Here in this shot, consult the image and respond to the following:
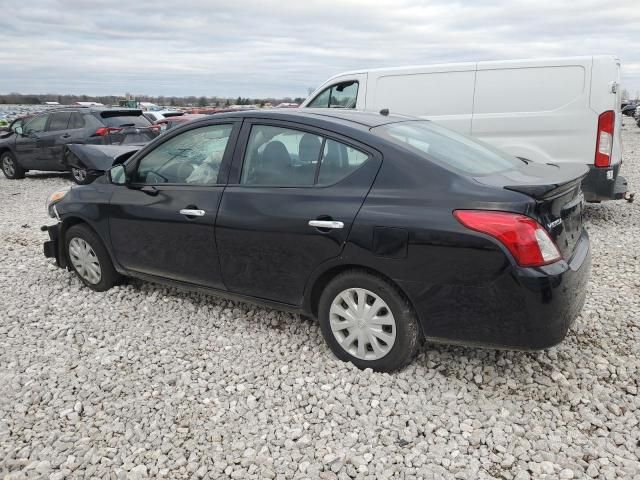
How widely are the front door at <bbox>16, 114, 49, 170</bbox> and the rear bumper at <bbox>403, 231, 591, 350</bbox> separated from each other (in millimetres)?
12457

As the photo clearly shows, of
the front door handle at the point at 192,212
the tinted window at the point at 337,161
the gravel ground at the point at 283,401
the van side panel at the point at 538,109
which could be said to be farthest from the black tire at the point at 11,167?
the tinted window at the point at 337,161

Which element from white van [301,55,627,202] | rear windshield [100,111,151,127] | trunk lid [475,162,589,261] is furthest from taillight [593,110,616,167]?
rear windshield [100,111,151,127]

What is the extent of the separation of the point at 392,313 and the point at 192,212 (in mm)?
1604

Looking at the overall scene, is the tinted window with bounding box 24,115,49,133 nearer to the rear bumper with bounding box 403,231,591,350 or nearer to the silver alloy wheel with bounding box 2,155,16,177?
the silver alloy wheel with bounding box 2,155,16,177

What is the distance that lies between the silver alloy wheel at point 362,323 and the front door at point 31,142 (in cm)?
1188

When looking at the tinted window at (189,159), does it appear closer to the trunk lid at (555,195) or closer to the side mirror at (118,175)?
the side mirror at (118,175)

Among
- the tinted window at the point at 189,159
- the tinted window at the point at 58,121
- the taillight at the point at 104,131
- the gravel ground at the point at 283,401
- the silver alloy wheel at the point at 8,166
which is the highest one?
the tinted window at the point at 58,121

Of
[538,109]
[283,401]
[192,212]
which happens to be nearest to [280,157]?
[192,212]

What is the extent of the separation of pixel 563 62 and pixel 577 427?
5.01 m

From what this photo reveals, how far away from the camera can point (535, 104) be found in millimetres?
6676

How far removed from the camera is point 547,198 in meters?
2.79

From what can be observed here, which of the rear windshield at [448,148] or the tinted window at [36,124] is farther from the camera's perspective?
the tinted window at [36,124]

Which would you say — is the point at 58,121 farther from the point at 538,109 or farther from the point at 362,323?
the point at 362,323

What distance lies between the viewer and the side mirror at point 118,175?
4318mm
